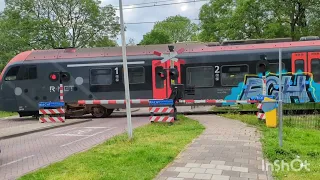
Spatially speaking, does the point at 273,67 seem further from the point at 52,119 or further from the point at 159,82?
the point at 52,119

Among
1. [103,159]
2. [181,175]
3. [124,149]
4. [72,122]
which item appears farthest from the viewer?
[72,122]

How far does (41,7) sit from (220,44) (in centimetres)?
2446

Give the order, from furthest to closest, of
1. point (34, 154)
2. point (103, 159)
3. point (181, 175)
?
1. point (34, 154)
2. point (103, 159)
3. point (181, 175)

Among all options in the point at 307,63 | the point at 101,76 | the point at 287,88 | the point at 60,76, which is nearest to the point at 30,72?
the point at 60,76

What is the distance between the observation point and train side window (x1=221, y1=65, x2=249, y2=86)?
18.5m

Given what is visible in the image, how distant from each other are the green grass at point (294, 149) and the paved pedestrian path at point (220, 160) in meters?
0.23

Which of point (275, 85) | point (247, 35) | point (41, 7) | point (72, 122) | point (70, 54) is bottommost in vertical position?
point (72, 122)

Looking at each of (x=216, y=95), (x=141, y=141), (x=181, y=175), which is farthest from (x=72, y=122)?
(x=181, y=175)

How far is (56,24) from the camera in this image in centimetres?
3753

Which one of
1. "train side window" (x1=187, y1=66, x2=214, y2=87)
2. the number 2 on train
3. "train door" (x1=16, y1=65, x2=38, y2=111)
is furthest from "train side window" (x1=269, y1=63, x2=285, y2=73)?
"train door" (x1=16, y1=65, x2=38, y2=111)

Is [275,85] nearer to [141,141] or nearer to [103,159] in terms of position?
[141,141]

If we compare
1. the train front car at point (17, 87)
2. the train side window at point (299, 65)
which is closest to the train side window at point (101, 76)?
the train front car at point (17, 87)

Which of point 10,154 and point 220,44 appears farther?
point 220,44

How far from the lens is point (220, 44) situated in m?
19.8
